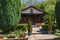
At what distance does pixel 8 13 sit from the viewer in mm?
22703

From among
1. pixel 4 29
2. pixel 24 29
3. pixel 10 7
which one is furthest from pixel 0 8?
pixel 24 29

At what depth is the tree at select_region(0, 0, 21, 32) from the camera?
74.1ft

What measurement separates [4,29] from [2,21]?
3.55 ft

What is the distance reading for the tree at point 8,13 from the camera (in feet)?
74.1

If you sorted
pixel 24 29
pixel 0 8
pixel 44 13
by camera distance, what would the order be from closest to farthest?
pixel 0 8 → pixel 24 29 → pixel 44 13

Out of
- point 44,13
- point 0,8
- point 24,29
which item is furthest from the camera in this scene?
point 44,13

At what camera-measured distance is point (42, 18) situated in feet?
160

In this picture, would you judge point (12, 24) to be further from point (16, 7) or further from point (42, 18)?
point (42, 18)

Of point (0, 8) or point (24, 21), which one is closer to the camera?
point (0, 8)

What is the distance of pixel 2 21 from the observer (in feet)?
74.7

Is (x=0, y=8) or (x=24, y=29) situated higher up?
(x=0, y=8)

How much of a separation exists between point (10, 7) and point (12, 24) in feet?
6.81

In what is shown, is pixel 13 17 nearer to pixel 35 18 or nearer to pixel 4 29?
pixel 4 29

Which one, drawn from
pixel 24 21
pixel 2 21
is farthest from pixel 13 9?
pixel 24 21
